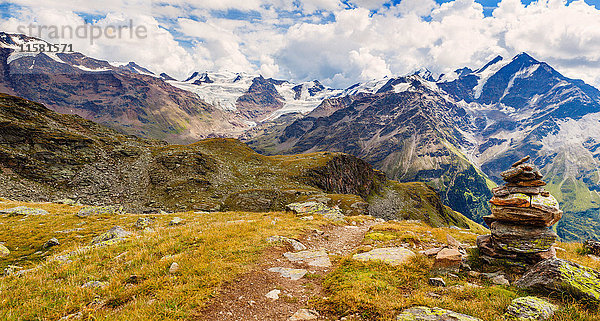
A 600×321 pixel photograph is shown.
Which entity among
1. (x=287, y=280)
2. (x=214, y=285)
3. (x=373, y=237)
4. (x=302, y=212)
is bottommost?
(x=302, y=212)

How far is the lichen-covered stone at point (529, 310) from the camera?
8.12 metres

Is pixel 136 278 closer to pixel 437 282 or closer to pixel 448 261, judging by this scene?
pixel 437 282

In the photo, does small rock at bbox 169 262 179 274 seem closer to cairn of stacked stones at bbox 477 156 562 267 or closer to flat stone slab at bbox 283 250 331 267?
flat stone slab at bbox 283 250 331 267

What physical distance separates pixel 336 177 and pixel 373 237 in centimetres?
10199

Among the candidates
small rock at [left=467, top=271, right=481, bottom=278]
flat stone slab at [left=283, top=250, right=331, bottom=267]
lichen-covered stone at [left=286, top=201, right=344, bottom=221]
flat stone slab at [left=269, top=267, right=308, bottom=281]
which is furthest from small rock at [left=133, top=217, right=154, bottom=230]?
small rock at [left=467, top=271, right=481, bottom=278]

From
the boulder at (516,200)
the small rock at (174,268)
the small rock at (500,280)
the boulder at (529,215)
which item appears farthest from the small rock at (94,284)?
the boulder at (516,200)

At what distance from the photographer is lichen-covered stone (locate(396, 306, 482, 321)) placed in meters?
8.35

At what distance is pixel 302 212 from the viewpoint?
36.5 m

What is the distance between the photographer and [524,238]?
50.4 feet

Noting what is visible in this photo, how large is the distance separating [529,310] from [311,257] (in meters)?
10.6

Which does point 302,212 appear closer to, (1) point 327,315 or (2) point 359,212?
(1) point 327,315

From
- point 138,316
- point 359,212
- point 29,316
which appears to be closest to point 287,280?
point 138,316

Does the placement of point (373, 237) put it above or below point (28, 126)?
below

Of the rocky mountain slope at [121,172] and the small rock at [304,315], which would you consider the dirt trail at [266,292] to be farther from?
the rocky mountain slope at [121,172]
